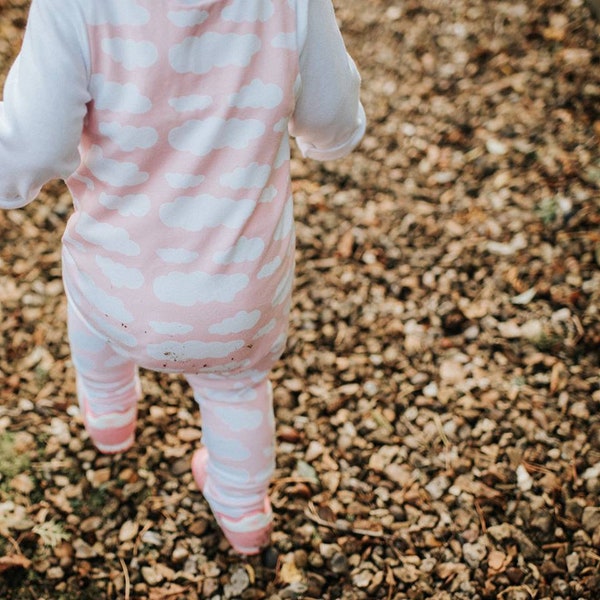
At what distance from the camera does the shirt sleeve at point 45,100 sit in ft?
3.74

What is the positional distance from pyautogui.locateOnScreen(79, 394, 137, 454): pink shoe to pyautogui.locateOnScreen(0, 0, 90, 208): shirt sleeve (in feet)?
2.93

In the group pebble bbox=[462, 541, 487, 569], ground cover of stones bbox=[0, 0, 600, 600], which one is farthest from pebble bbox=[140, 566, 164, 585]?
pebble bbox=[462, 541, 487, 569]

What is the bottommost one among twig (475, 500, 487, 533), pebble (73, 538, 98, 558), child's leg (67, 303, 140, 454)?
pebble (73, 538, 98, 558)

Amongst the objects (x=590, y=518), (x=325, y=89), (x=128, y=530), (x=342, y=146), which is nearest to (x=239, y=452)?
(x=128, y=530)

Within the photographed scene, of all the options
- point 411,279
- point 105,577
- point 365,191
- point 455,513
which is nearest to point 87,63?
point 105,577

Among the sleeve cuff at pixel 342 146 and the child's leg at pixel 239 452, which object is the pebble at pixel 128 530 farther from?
the sleeve cuff at pixel 342 146

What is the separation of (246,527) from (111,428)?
0.45 m

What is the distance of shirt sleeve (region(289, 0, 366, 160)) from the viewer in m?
1.28

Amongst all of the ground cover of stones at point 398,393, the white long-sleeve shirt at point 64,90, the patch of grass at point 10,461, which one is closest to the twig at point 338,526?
the ground cover of stones at point 398,393

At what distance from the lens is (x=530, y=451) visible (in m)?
2.24

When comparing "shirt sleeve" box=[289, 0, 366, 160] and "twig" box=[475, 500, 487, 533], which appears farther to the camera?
"twig" box=[475, 500, 487, 533]

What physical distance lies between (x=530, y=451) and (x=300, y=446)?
0.64 m

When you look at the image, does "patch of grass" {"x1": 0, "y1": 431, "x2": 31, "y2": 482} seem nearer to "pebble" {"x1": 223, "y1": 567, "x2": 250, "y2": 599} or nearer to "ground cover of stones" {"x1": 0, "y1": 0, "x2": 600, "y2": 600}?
"ground cover of stones" {"x1": 0, "y1": 0, "x2": 600, "y2": 600}

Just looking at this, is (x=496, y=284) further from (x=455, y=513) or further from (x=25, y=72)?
(x=25, y=72)
